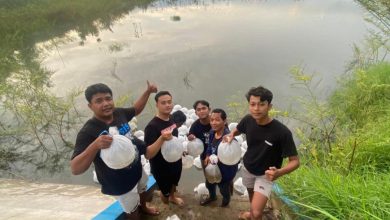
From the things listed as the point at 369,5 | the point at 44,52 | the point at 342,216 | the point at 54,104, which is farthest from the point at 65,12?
the point at 342,216

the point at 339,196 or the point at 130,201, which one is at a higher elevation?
the point at 339,196

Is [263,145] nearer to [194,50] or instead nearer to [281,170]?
[281,170]

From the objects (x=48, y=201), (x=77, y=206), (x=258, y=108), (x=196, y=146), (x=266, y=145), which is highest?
(x=258, y=108)

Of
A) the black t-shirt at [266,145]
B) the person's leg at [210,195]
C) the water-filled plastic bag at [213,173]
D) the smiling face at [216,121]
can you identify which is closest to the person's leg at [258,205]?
the black t-shirt at [266,145]

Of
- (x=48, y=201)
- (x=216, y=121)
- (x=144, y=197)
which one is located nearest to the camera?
(x=216, y=121)

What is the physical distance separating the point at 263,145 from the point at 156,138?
→ 1.04 m

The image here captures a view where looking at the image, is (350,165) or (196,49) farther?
(196,49)

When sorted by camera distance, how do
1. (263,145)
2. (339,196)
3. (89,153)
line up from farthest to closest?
(263,145)
(339,196)
(89,153)

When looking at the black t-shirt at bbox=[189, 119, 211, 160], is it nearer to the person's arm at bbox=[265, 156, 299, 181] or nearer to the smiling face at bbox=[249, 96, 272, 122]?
the smiling face at bbox=[249, 96, 272, 122]

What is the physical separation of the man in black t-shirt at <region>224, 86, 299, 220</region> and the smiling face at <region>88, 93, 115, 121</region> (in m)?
1.20

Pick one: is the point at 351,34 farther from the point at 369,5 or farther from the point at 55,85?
the point at 55,85

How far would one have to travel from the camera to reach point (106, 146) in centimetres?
231

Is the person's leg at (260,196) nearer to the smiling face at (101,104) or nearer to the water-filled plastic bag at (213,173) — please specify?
the water-filled plastic bag at (213,173)

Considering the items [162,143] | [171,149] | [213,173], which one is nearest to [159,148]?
[162,143]
